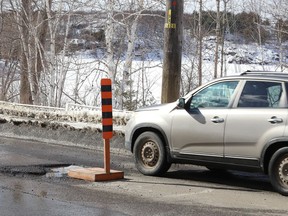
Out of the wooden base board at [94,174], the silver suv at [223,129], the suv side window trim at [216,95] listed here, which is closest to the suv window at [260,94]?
the silver suv at [223,129]

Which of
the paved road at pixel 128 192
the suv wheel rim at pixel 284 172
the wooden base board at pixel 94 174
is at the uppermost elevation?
the suv wheel rim at pixel 284 172

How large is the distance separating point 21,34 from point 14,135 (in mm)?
6976

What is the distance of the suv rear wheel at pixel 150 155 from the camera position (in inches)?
386

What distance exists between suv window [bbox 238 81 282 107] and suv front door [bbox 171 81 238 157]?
0.22 metres

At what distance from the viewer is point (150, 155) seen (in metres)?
9.96

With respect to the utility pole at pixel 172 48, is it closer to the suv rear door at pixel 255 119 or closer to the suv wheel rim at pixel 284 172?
the suv rear door at pixel 255 119

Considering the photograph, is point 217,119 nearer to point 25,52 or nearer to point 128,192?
point 128,192

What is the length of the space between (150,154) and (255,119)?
203cm

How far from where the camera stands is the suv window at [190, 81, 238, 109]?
925cm

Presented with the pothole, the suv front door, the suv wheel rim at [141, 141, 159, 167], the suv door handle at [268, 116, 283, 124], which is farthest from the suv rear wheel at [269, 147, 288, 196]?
the pothole

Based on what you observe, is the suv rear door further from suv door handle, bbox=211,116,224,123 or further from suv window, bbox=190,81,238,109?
suv window, bbox=190,81,238,109

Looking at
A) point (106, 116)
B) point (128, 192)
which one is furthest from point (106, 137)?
point (128, 192)

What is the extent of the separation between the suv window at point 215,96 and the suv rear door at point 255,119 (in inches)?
8.9

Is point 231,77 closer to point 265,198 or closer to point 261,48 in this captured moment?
point 265,198
